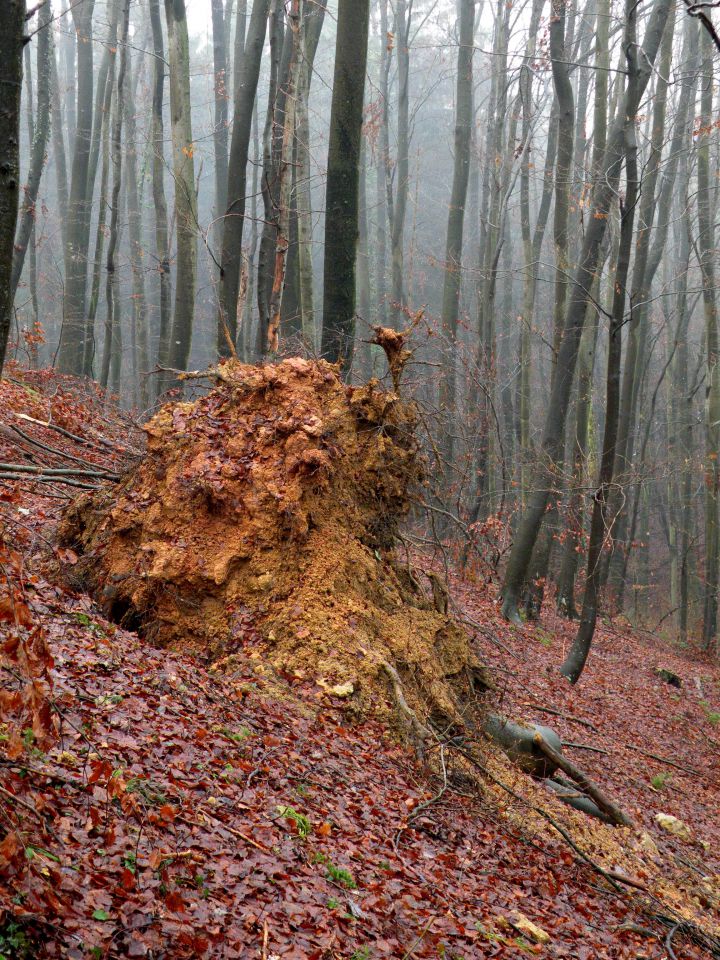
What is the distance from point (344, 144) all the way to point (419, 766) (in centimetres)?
736

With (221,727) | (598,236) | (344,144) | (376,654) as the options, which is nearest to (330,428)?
(376,654)

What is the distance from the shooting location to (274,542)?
6695mm

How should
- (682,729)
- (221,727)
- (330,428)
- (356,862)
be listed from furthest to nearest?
(682,729), (330,428), (221,727), (356,862)

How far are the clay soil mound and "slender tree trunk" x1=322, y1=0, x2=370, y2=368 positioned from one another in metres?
1.94

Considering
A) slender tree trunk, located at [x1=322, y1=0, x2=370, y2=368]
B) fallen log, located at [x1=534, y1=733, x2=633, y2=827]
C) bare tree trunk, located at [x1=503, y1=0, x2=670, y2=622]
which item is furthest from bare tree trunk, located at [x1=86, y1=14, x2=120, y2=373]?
fallen log, located at [x1=534, y1=733, x2=633, y2=827]

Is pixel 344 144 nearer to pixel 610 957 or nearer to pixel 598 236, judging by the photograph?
pixel 598 236

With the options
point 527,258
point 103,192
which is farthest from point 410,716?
point 103,192

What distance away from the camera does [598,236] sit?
12609 mm

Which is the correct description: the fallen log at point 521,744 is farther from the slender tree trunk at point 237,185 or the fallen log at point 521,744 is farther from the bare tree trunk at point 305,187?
the slender tree trunk at point 237,185

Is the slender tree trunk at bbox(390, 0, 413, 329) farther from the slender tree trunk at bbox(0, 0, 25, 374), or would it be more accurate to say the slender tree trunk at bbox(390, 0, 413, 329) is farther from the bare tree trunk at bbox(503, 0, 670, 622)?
the slender tree trunk at bbox(0, 0, 25, 374)

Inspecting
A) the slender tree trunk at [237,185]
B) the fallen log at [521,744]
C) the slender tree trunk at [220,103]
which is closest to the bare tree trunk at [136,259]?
the slender tree trunk at [220,103]

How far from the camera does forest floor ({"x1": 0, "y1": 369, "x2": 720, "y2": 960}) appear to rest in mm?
3021

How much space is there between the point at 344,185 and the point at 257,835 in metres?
7.87

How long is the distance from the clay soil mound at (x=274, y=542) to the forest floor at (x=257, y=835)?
397 mm
